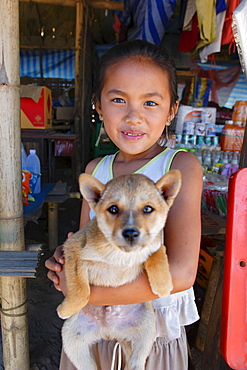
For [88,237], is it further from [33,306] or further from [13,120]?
[33,306]

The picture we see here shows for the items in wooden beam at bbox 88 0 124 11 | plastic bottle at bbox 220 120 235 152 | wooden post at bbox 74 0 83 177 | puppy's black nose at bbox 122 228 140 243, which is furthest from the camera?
wooden post at bbox 74 0 83 177

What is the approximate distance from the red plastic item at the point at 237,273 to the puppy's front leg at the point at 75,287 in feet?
2.74

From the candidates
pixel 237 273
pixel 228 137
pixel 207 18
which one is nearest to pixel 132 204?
pixel 237 273

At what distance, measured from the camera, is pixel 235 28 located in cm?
166

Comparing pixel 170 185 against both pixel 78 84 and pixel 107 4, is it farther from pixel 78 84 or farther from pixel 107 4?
pixel 78 84

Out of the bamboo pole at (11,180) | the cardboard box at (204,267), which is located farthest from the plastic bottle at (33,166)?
the cardboard box at (204,267)

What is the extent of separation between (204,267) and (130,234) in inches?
118

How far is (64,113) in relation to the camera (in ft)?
25.2

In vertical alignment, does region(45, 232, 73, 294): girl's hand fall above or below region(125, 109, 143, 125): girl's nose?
below

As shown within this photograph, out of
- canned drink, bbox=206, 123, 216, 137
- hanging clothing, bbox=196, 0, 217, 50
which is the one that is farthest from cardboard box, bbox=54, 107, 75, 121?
hanging clothing, bbox=196, 0, 217, 50

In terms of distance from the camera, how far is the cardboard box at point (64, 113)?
300 inches

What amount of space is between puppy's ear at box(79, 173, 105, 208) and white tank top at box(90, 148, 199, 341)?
32cm

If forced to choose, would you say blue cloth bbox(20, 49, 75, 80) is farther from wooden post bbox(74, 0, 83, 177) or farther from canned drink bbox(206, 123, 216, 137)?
canned drink bbox(206, 123, 216, 137)

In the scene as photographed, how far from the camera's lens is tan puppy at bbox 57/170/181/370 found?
4.43ft
